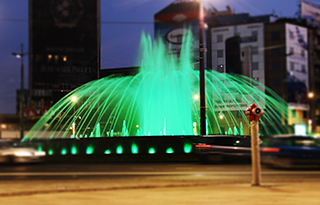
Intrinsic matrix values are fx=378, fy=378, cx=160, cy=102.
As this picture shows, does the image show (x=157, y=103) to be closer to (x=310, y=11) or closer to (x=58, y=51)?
(x=58, y=51)

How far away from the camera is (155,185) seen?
1027 cm

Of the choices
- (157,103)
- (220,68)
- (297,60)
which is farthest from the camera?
(297,60)

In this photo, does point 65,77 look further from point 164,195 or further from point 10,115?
point 164,195

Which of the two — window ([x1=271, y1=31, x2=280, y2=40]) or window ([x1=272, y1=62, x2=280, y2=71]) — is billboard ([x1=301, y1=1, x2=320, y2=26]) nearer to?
window ([x1=271, y1=31, x2=280, y2=40])

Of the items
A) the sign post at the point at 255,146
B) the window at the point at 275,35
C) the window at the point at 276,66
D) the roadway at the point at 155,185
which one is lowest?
the roadway at the point at 155,185

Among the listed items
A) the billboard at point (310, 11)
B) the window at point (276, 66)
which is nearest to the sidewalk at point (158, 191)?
the window at point (276, 66)

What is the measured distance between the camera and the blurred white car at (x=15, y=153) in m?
14.1

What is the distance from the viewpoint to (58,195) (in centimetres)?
873

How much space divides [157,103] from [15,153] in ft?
36.0

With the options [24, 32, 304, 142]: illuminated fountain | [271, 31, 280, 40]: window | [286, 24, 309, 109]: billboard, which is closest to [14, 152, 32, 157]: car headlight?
[24, 32, 304, 142]: illuminated fountain

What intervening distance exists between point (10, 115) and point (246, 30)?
4784cm

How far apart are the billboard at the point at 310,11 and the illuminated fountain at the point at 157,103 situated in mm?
39546

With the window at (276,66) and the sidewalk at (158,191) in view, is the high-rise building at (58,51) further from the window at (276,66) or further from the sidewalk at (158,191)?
the window at (276,66)

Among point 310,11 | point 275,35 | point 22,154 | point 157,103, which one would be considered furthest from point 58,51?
point 310,11
